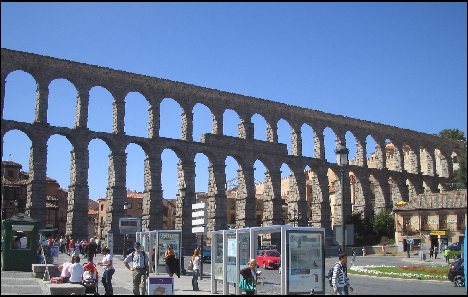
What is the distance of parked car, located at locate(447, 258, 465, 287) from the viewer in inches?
1121

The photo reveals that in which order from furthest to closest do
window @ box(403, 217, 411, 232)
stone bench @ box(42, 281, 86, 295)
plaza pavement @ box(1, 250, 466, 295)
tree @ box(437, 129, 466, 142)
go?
1. tree @ box(437, 129, 466, 142)
2. window @ box(403, 217, 411, 232)
3. plaza pavement @ box(1, 250, 466, 295)
4. stone bench @ box(42, 281, 86, 295)

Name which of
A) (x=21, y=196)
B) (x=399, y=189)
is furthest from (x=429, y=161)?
(x=21, y=196)

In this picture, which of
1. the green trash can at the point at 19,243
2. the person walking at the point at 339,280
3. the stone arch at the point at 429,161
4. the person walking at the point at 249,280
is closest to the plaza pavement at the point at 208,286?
the green trash can at the point at 19,243

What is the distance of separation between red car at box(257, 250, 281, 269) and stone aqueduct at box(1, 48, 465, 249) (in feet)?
60.6

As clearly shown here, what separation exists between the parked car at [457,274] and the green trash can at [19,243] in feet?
72.0

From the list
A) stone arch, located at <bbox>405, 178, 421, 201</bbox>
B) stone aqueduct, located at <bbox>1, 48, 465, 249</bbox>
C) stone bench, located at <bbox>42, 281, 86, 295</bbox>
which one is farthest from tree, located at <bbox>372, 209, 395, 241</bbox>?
stone bench, located at <bbox>42, 281, 86, 295</bbox>

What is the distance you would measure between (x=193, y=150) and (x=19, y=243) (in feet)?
119

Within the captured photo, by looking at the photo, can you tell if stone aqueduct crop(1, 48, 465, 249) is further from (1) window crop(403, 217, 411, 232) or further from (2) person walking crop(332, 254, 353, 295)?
(2) person walking crop(332, 254, 353, 295)

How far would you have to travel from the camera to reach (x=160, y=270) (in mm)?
32594

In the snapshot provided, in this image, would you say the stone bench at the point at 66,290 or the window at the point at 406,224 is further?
the window at the point at 406,224

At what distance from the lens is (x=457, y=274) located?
95.0 ft

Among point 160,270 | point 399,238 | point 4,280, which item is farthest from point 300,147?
point 4,280

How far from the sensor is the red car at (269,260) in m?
A: 43.1

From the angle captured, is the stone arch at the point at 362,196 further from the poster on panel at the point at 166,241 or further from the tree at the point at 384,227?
the poster on panel at the point at 166,241
